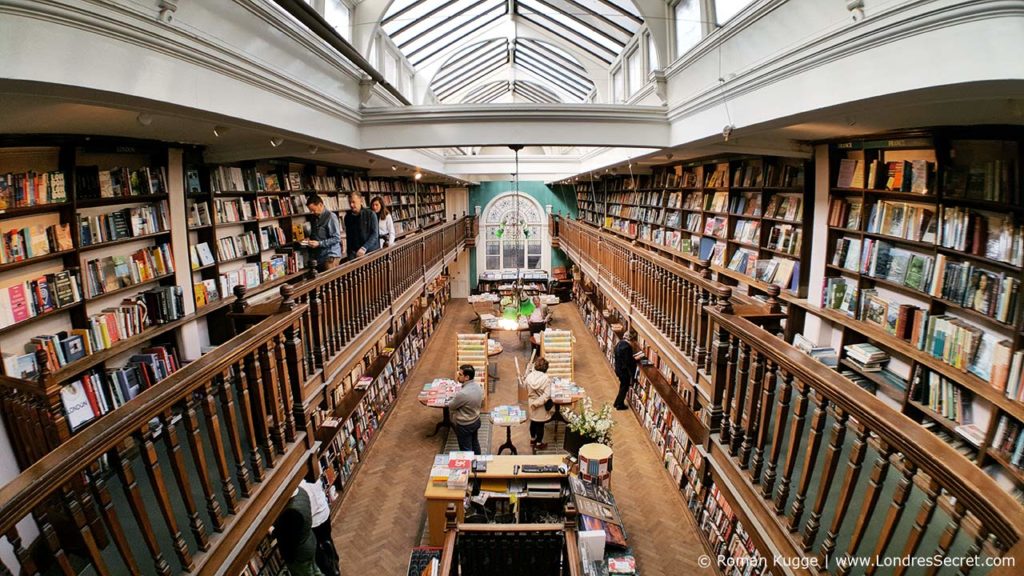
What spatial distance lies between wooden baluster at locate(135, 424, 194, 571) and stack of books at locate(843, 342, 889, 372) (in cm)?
459

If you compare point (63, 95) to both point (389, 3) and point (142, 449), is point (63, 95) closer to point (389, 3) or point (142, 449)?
point (142, 449)

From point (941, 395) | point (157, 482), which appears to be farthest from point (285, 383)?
point (941, 395)

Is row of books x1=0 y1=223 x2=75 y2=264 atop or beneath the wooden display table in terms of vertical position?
atop

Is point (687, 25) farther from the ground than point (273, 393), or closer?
farther from the ground

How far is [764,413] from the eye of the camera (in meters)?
2.44

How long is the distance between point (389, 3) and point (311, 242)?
2.52m

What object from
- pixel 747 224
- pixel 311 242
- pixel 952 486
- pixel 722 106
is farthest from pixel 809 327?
pixel 311 242

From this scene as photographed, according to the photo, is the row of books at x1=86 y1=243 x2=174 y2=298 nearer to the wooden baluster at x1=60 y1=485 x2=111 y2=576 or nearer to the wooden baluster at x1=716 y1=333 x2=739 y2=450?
the wooden baluster at x1=60 y1=485 x2=111 y2=576

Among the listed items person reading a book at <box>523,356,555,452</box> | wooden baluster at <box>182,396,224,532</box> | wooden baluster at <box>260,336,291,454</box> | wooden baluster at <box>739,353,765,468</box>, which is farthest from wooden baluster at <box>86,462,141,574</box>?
person reading a book at <box>523,356,555,452</box>

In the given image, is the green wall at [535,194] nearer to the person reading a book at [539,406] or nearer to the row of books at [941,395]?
the person reading a book at [539,406]

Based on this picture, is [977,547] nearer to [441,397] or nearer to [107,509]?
[107,509]

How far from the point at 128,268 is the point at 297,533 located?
2426 mm

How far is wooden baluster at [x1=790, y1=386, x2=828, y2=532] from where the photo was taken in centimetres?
198

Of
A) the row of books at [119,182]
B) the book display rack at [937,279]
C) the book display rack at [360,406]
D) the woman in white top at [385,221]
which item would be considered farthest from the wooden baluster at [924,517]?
the woman in white top at [385,221]
